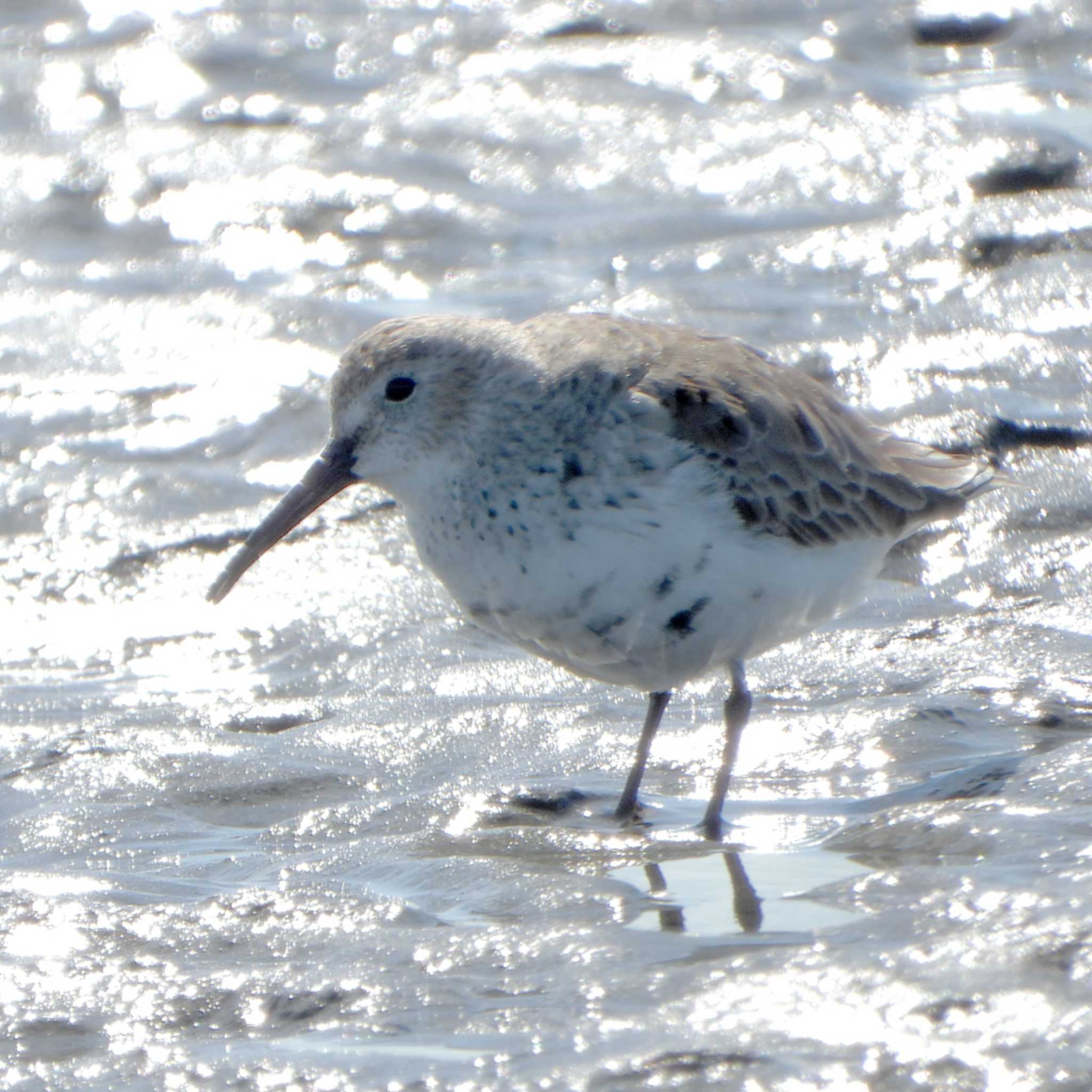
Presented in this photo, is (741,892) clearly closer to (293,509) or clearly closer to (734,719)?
(734,719)

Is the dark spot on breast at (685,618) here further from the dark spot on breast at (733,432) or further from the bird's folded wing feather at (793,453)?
the dark spot on breast at (733,432)

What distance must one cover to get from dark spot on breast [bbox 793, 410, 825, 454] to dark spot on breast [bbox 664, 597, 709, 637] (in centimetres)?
110

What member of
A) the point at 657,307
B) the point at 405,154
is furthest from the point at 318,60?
the point at 657,307

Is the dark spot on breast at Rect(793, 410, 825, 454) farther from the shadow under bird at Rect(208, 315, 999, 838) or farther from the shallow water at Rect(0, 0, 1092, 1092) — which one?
the shallow water at Rect(0, 0, 1092, 1092)

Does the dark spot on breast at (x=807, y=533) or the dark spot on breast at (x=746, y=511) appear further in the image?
the dark spot on breast at (x=807, y=533)

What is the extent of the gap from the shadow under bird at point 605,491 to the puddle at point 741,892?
18.0 inches

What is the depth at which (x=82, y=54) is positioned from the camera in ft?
47.0

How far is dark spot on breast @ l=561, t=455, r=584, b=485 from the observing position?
5.55m

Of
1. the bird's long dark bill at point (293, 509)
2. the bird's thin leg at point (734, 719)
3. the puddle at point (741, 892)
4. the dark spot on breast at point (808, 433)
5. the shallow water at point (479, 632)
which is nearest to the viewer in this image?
the shallow water at point (479, 632)

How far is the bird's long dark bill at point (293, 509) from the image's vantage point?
20.2ft

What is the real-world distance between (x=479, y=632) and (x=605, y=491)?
2.47m

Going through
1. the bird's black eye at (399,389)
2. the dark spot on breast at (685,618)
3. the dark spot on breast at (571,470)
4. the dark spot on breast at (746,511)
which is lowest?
the dark spot on breast at (685,618)

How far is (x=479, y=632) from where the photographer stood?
7863mm

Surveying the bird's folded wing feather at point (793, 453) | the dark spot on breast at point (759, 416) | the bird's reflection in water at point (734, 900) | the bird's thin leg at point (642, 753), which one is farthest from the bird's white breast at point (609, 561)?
the bird's reflection in water at point (734, 900)
